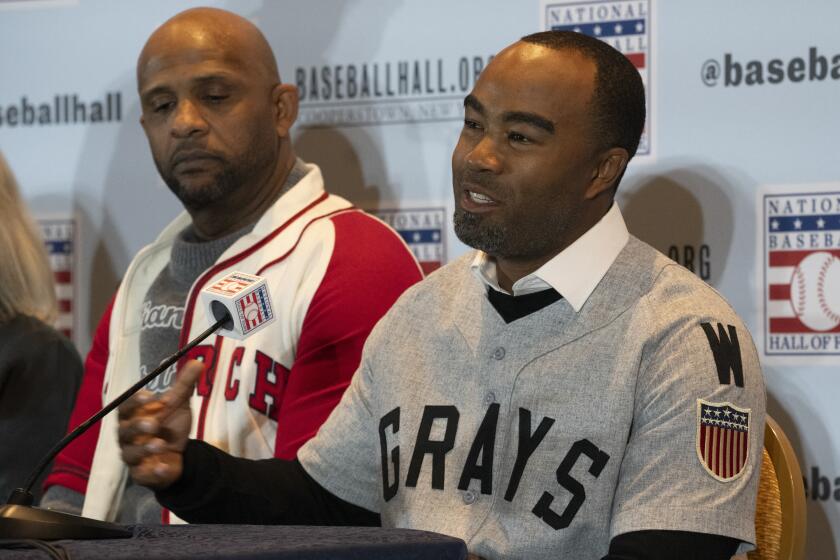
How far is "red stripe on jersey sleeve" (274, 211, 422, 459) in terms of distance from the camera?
2.32m

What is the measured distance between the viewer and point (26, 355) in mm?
2869

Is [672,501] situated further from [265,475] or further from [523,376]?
[265,475]

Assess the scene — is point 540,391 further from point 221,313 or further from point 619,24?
point 619,24

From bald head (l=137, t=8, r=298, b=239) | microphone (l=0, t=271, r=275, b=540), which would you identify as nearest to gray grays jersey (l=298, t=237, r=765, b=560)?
microphone (l=0, t=271, r=275, b=540)

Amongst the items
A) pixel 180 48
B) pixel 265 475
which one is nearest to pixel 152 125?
pixel 180 48

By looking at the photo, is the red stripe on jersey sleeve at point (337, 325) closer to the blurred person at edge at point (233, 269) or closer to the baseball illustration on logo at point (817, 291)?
the blurred person at edge at point (233, 269)

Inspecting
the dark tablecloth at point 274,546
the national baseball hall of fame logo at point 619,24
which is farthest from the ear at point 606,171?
the dark tablecloth at point 274,546

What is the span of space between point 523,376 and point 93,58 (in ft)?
5.91

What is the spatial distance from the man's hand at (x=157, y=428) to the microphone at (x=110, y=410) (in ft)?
0.09

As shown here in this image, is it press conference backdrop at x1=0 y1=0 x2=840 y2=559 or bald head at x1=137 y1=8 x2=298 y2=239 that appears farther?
bald head at x1=137 y1=8 x2=298 y2=239

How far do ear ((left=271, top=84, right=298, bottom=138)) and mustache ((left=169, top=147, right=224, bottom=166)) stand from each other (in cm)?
16

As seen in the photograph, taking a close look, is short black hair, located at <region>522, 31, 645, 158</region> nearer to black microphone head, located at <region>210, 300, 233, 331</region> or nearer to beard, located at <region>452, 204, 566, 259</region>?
beard, located at <region>452, 204, 566, 259</region>

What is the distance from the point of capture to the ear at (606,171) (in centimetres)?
195

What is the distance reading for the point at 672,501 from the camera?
1.65m
